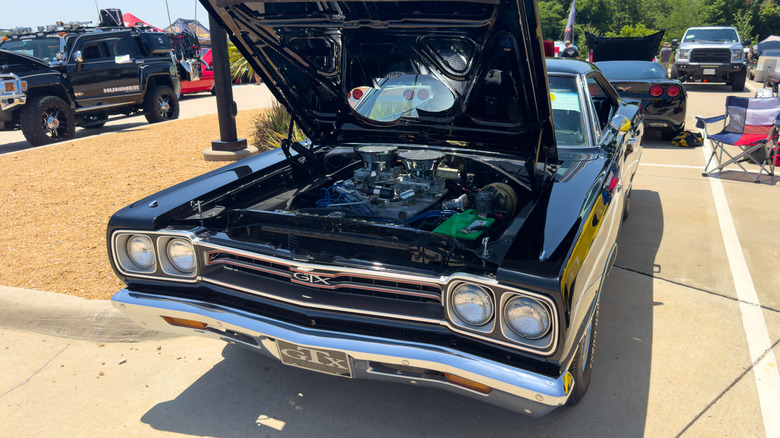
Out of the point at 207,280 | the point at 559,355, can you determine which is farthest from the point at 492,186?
the point at 207,280

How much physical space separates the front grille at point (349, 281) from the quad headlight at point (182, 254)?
0.18 meters

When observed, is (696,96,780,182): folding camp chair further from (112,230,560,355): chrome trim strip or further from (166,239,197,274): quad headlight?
(166,239,197,274): quad headlight

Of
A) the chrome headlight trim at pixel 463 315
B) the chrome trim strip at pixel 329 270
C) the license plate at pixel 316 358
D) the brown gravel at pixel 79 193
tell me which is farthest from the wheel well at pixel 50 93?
the chrome headlight trim at pixel 463 315

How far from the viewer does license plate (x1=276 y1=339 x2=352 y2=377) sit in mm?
2211

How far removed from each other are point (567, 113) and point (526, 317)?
1.97 m

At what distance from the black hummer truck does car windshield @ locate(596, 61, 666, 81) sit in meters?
8.94

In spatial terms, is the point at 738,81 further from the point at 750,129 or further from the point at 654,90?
the point at 750,129

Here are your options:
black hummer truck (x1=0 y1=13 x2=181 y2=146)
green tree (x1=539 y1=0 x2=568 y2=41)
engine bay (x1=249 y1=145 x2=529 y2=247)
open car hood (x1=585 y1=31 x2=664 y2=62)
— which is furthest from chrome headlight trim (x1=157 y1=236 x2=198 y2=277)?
green tree (x1=539 y1=0 x2=568 y2=41)

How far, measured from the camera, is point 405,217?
280 cm

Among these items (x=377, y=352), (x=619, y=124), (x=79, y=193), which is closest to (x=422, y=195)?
(x=377, y=352)

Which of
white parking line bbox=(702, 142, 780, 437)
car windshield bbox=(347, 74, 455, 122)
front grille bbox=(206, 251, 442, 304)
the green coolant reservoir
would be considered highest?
car windshield bbox=(347, 74, 455, 122)

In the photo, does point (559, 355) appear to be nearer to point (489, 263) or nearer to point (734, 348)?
point (489, 263)

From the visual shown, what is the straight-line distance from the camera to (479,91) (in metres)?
2.95

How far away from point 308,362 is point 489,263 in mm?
867
